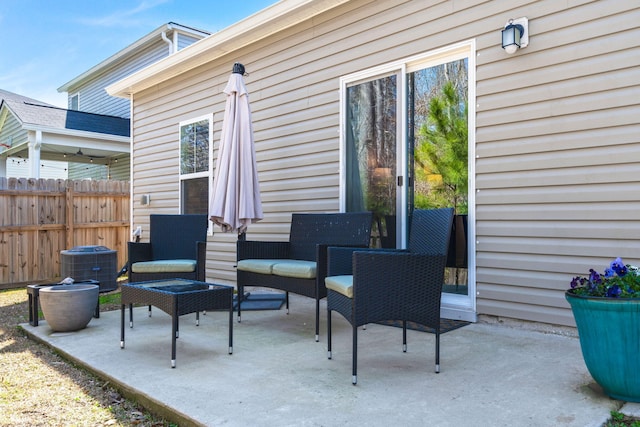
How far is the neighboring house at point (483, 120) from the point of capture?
3045mm

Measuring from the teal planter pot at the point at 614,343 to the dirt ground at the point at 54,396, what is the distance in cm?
198

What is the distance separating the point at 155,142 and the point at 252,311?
397 centimetres

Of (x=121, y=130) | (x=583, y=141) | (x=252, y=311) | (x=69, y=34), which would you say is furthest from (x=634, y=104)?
(x=69, y=34)

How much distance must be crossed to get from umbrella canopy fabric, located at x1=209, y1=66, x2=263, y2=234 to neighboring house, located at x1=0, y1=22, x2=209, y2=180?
6614 mm

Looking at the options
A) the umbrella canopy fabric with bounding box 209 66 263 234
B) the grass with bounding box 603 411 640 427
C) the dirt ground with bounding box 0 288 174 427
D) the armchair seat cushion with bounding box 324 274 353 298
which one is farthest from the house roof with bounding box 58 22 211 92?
the grass with bounding box 603 411 640 427

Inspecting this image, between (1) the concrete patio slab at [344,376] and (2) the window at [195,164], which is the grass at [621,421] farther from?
(2) the window at [195,164]


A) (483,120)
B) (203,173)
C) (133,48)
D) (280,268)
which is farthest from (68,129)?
(483,120)

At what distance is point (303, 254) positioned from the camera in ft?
13.8

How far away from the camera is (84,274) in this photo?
17.1 feet

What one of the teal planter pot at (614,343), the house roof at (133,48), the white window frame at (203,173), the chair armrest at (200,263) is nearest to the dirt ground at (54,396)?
the chair armrest at (200,263)

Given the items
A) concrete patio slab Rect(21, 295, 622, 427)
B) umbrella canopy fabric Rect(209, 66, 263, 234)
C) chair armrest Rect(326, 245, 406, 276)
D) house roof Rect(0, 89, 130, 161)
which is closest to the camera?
concrete patio slab Rect(21, 295, 622, 427)

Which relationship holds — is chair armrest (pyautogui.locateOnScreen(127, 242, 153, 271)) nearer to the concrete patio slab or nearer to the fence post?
the concrete patio slab

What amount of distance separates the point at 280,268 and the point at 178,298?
0.99m

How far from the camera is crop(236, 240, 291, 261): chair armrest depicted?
158 inches
